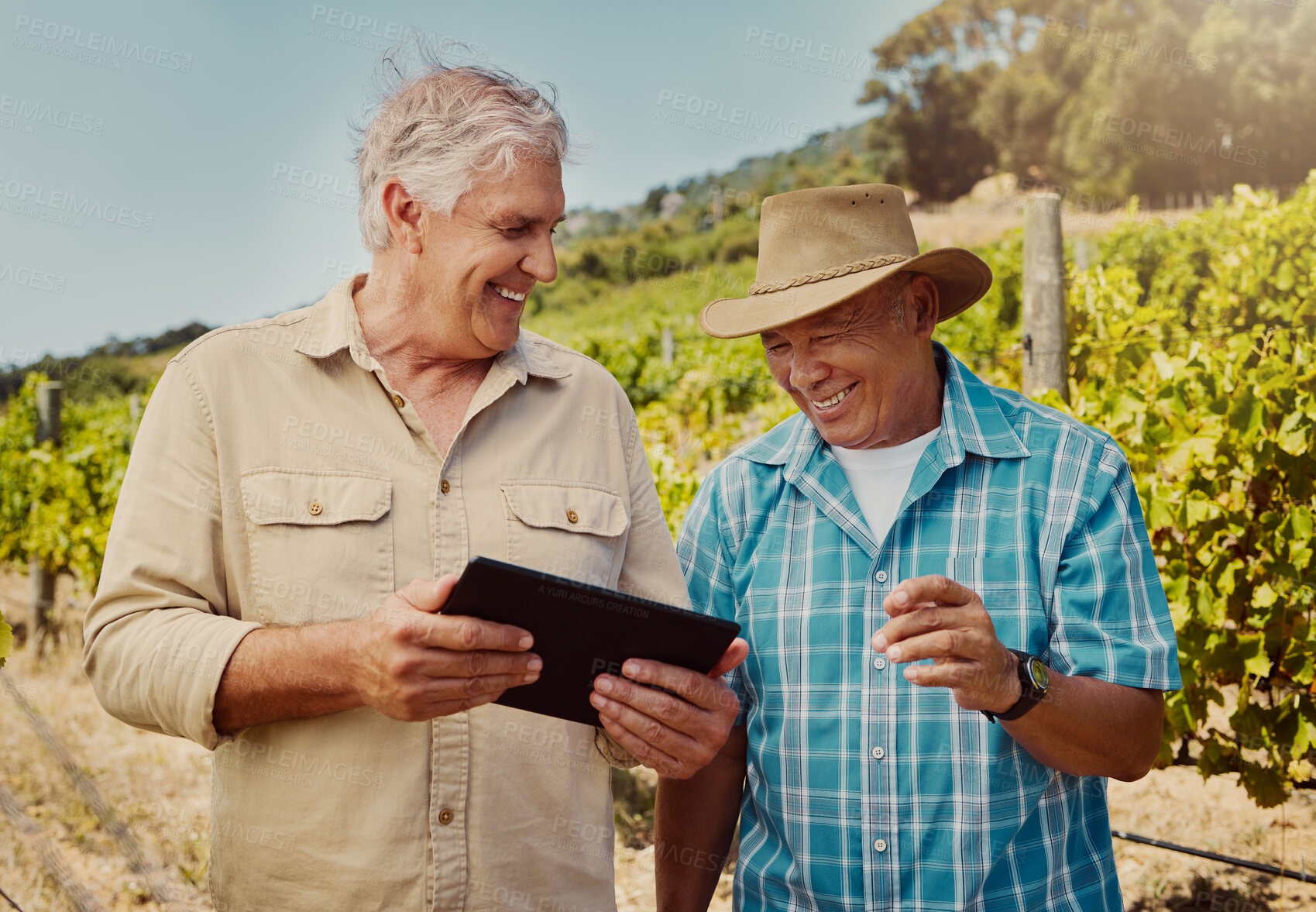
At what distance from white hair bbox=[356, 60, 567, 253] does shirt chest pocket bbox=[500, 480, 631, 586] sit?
52 cm

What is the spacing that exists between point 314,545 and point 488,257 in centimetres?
57

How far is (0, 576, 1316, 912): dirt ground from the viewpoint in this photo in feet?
11.9

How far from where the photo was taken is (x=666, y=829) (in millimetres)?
2006

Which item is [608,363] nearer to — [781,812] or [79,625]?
[79,625]

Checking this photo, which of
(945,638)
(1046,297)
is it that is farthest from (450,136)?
(1046,297)

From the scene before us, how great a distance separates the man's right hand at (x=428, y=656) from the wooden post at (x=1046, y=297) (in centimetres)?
269

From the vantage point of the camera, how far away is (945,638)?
1490 mm

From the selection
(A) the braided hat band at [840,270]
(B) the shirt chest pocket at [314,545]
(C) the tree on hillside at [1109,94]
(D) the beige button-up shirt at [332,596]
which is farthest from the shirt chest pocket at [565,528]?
(C) the tree on hillside at [1109,94]

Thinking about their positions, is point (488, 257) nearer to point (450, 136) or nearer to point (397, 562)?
point (450, 136)

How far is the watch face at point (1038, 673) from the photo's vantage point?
→ 1601mm

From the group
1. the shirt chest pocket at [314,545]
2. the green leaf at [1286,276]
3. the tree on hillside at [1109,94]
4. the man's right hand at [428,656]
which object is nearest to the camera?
the man's right hand at [428,656]

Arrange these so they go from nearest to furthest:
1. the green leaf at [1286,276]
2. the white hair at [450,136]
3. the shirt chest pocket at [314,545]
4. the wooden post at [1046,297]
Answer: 1. the shirt chest pocket at [314,545]
2. the white hair at [450,136]
3. the wooden post at [1046,297]
4. the green leaf at [1286,276]

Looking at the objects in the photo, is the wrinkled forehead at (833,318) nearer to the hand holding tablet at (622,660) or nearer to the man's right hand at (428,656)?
the hand holding tablet at (622,660)

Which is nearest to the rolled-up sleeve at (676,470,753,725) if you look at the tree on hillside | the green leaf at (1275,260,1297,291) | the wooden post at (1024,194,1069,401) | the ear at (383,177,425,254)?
the ear at (383,177,425,254)
